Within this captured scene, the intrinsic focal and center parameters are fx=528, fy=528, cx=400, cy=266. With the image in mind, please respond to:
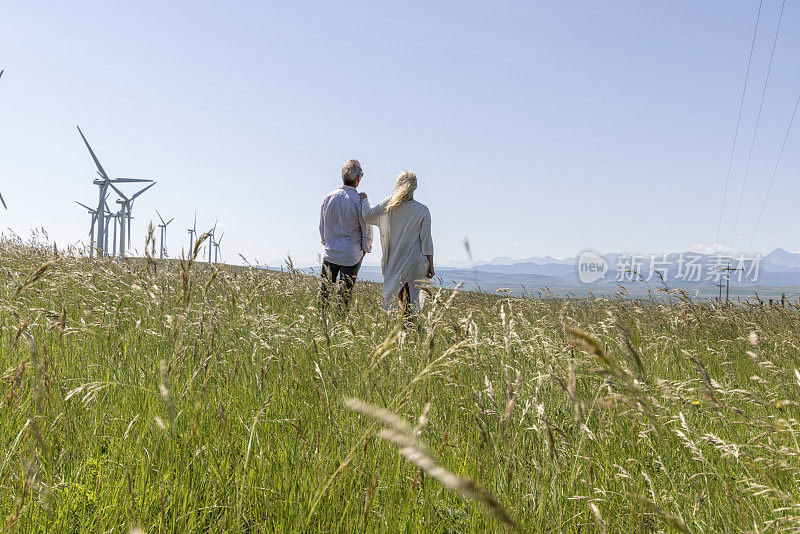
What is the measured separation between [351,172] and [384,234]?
3.64 ft

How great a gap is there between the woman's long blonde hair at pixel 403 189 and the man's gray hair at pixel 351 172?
951 mm

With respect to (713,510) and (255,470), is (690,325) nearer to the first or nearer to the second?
(713,510)

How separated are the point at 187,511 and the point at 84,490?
1.22 feet

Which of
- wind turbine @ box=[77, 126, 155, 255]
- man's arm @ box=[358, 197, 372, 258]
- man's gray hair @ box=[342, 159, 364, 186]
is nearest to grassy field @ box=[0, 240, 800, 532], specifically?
man's arm @ box=[358, 197, 372, 258]

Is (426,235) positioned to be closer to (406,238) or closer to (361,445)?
(406,238)

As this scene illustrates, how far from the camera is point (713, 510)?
207 centimetres

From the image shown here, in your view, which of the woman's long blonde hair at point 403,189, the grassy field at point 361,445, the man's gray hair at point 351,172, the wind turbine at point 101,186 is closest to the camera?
the grassy field at point 361,445

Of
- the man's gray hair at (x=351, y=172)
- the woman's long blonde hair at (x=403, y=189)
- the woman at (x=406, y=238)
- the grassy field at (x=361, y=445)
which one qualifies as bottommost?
the grassy field at (x=361, y=445)

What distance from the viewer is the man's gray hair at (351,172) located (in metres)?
7.71

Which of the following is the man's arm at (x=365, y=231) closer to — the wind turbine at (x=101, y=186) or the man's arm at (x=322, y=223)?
the man's arm at (x=322, y=223)

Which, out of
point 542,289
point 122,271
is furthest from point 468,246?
point 542,289

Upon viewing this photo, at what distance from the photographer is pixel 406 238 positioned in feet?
23.2

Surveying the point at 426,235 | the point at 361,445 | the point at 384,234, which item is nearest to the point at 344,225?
the point at 384,234

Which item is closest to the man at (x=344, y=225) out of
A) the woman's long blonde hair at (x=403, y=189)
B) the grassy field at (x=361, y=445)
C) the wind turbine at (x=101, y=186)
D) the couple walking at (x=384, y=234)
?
the couple walking at (x=384, y=234)
